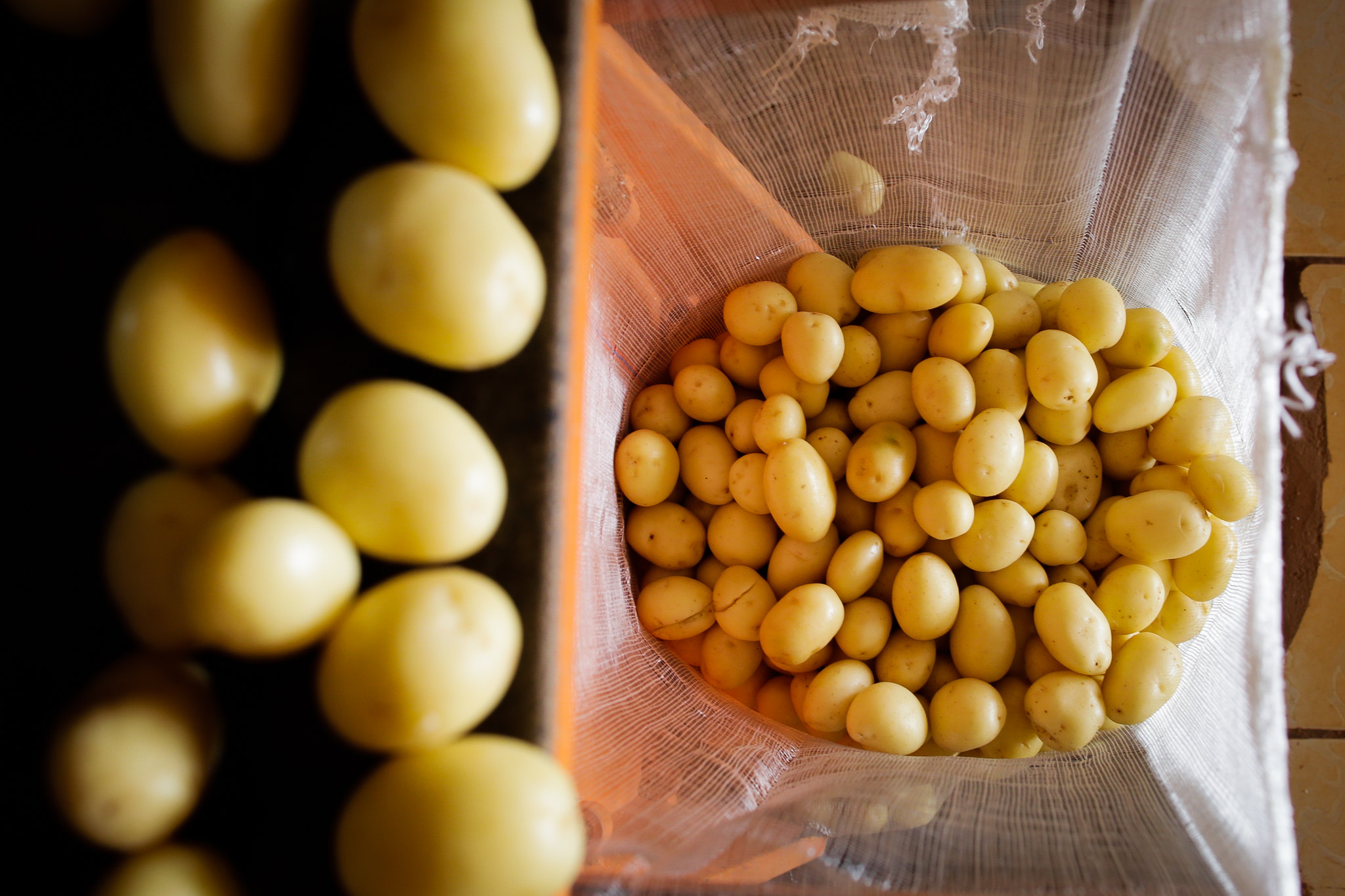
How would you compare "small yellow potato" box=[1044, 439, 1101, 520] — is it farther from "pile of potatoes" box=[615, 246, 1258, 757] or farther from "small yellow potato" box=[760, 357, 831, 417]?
"small yellow potato" box=[760, 357, 831, 417]

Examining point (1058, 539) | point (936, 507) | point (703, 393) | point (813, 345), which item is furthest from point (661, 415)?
point (1058, 539)

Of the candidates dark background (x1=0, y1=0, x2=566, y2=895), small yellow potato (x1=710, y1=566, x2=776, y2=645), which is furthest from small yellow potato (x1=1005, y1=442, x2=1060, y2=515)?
dark background (x1=0, y1=0, x2=566, y2=895)

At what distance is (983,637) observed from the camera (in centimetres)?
66

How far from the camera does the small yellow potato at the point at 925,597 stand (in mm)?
651

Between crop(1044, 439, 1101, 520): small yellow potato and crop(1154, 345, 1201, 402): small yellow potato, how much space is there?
9 centimetres

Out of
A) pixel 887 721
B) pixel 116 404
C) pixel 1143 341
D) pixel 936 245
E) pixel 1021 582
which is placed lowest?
pixel 887 721

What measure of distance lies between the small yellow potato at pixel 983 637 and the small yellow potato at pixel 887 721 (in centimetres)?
6

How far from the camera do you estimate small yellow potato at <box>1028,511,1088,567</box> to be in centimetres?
68

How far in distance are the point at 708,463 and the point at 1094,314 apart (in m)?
0.35

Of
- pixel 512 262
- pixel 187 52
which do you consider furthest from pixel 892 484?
pixel 187 52

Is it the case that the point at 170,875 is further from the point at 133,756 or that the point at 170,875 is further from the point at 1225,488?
the point at 1225,488

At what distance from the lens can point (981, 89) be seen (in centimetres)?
72

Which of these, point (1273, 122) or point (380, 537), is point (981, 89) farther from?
point (380, 537)

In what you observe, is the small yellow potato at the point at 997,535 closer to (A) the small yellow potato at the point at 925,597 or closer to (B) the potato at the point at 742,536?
(A) the small yellow potato at the point at 925,597
